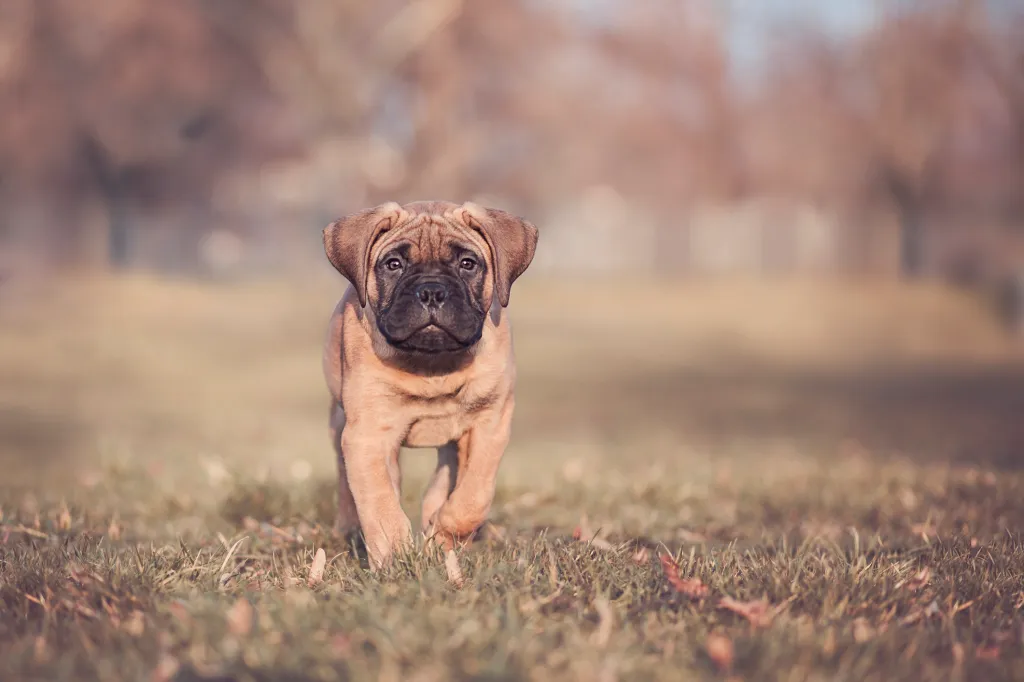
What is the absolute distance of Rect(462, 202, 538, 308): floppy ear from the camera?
15.6 feet

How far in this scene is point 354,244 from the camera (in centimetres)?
468

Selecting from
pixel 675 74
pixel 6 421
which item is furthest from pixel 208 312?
pixel 675 74

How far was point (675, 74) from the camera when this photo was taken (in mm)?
→ 38000

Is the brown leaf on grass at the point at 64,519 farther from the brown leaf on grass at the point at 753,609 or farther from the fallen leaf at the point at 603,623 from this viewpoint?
the brown leaf on grass at the point at 753,609

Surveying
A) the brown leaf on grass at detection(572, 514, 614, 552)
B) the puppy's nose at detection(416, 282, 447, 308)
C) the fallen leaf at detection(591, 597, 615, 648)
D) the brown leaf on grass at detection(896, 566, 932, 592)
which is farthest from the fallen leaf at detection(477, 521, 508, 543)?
the brown leaf on grass at detection(896, 566, 932, 592)

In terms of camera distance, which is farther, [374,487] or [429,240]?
[429,240]

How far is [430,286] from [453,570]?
1.18m

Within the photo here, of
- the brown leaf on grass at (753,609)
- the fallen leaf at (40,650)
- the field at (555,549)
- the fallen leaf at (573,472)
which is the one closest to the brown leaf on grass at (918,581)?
the field at (555,549)

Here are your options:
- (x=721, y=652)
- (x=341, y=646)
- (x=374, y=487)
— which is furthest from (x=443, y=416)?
(x=721, y=652)

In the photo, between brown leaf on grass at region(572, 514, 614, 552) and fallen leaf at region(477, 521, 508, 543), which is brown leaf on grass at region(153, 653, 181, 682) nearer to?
brown leaf on grass at region(572, 514, 614, 552)

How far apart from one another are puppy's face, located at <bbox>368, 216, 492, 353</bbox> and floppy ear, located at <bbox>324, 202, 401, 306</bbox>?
0.08 meters

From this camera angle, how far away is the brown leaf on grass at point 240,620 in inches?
124

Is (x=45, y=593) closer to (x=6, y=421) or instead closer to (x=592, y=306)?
(x=6, y=421)

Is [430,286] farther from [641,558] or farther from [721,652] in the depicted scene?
[721,652]
